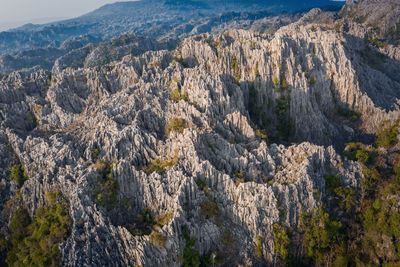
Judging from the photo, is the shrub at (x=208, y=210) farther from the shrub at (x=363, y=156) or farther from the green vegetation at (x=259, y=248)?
the shrub at (x=363, y=156)

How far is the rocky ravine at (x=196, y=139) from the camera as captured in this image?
36.3 meters

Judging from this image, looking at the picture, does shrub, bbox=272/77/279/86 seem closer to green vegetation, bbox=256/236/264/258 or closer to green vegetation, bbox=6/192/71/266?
green vegetation, bbox=256/236/264/258

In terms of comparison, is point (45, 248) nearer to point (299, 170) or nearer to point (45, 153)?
point (45, 153)

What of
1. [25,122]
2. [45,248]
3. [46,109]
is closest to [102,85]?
[46,109]

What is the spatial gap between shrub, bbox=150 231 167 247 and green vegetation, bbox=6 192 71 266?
10983 mm

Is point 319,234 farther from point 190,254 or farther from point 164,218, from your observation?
point 164,218

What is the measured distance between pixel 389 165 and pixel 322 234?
22.3 m

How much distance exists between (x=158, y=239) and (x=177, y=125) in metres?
22.3

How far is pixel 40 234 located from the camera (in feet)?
122

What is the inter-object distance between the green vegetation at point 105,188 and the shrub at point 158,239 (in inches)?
362

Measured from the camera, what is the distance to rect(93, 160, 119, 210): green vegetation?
38625 millimetres

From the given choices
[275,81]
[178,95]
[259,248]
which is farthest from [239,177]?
[275,81]

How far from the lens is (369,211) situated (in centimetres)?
4019

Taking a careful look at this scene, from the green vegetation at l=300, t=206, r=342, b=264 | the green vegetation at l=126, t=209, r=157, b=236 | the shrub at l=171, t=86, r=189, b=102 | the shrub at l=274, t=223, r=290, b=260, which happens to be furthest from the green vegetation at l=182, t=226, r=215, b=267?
the shrub at l=171, t=86, r=189, b=102
